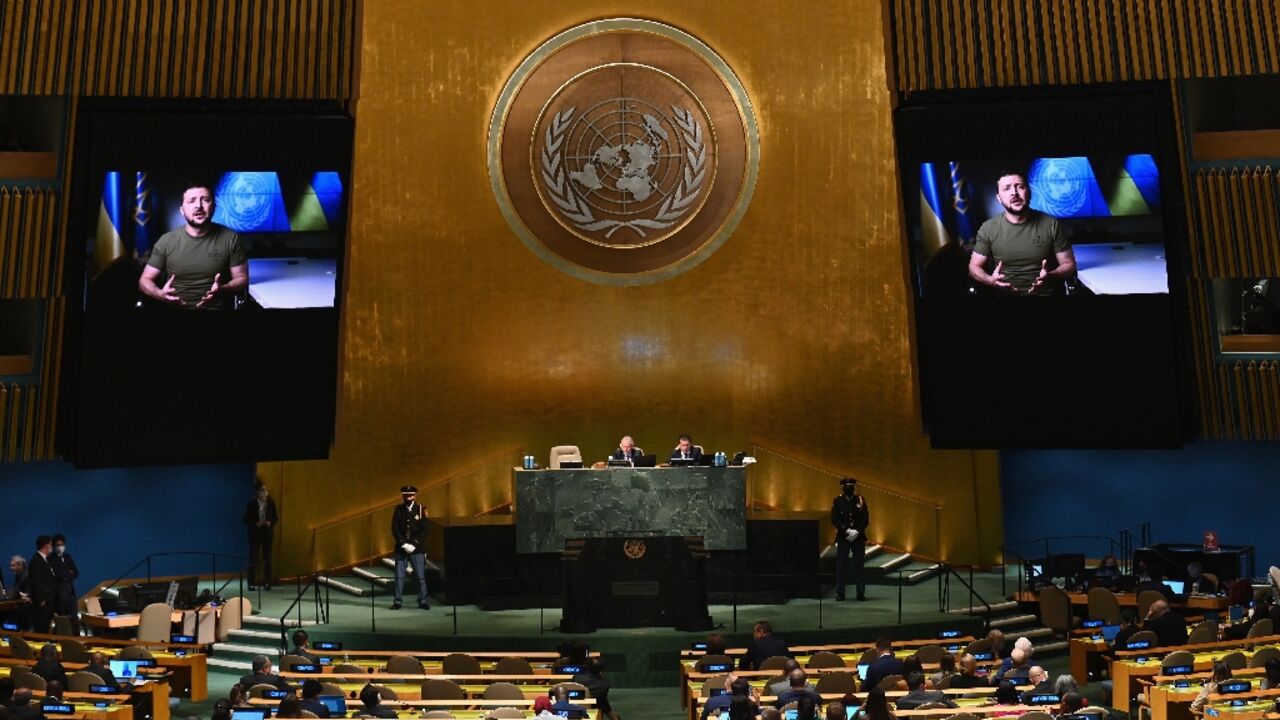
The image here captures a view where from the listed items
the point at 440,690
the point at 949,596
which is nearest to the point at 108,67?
the point at 440,690

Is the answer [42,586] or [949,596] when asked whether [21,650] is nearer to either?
[42,586]

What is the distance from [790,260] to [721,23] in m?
2.97

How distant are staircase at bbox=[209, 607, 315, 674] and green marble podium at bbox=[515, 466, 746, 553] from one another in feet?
9.13

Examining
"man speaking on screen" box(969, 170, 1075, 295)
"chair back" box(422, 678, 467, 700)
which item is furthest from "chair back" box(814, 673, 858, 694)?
"man speaking on screen" box(969, 170, 1075, 295)

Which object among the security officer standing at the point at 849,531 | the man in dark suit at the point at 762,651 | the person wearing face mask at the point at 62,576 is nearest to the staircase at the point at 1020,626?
the security officer standing at the point at 849,531

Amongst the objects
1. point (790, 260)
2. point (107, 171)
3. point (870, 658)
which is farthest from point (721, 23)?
point (870, 658)

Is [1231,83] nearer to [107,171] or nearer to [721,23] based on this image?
[721,23]

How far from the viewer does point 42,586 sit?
61.2 feet

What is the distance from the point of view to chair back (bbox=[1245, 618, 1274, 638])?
16.1m

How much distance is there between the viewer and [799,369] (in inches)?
885

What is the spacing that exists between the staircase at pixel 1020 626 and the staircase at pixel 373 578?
5.81 meters

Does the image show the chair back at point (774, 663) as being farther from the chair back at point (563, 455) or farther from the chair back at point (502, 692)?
the chair back at point (563, 455)

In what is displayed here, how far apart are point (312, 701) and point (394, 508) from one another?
889 centimetres

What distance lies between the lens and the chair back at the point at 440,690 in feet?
46.2
